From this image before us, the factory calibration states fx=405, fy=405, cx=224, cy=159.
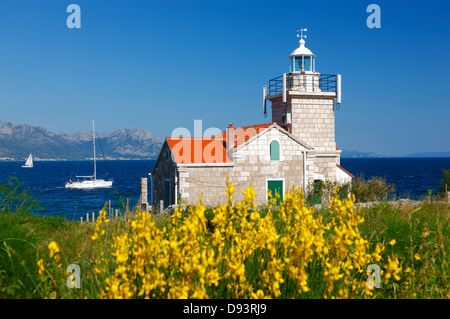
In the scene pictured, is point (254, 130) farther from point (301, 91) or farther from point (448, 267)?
point (448, 267)

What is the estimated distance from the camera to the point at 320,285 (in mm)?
4145

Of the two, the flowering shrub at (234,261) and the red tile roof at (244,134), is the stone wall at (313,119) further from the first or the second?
the flowering shrub at (234,261)

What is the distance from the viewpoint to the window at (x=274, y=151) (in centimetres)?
2338

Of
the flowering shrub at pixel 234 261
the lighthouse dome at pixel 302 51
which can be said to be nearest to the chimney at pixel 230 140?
the lighthouse dome at pixel 302 51

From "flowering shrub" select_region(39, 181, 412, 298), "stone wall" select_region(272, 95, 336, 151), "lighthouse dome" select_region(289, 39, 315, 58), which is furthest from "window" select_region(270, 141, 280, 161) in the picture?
"flowering shrub" select_region(39, 181, 412, 298)

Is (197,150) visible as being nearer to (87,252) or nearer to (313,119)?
(313,119)

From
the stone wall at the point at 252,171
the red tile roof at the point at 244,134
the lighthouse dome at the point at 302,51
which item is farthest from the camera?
the lighthouse dome at the point at 302,51

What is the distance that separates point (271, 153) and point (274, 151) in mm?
224

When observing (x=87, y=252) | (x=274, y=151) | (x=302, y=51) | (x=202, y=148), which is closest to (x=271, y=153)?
(x=274, y=151)

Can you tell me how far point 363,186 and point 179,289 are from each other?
20.8 m

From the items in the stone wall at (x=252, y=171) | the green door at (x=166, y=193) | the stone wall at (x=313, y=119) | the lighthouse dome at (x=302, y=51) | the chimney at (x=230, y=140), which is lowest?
the green door at (x=166, y=193)

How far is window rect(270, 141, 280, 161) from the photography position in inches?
920

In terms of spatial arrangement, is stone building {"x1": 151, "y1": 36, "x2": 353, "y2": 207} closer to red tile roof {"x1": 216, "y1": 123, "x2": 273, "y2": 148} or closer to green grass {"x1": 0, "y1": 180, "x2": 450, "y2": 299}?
red tile roof {"x1": 216, "y1": 123, "x2": 273, "y2": 148}
